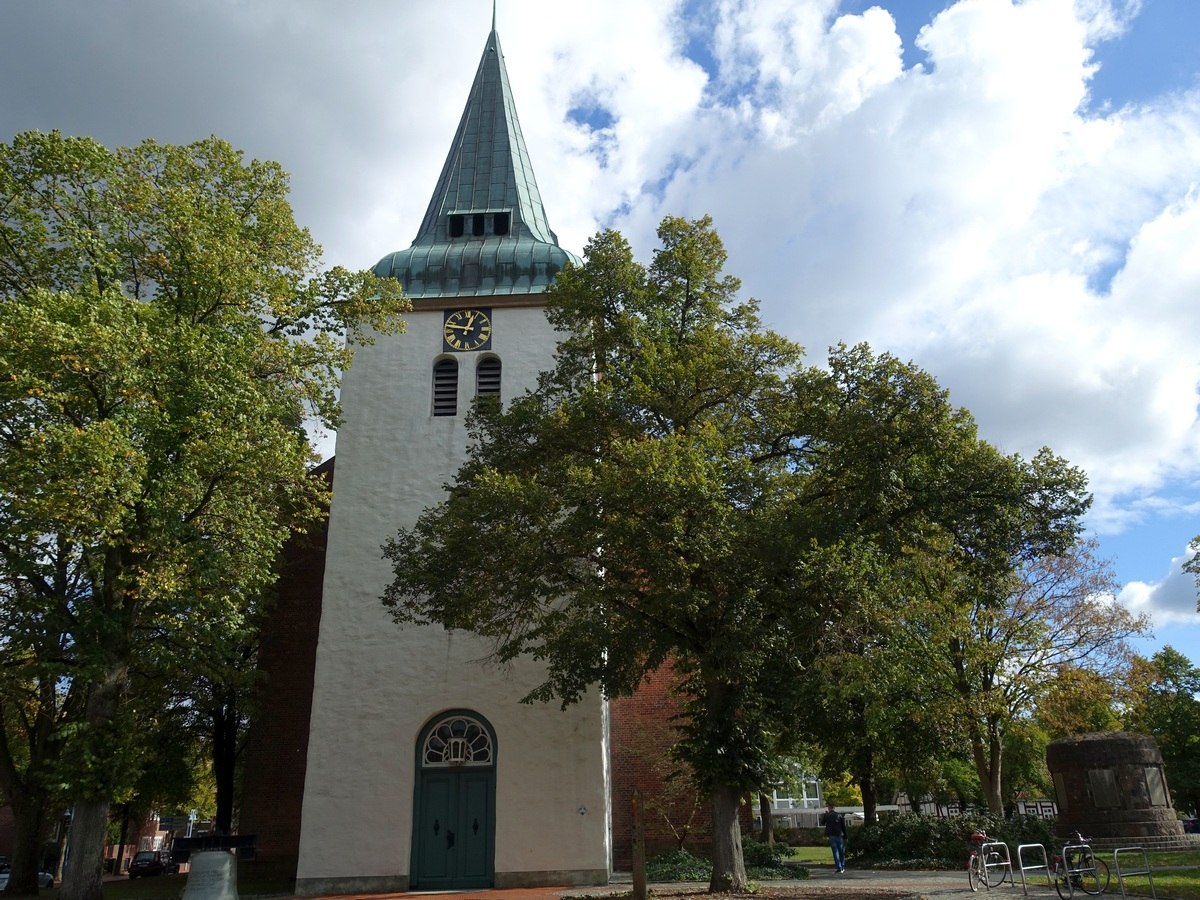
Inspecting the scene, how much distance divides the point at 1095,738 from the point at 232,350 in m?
18.6

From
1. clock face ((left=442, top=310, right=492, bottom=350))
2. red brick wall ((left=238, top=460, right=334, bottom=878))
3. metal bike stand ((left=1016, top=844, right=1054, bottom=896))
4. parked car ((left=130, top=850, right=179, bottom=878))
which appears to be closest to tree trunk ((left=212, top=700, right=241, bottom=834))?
red brick wall ((left=238, top=460, right=334, bottom=878))

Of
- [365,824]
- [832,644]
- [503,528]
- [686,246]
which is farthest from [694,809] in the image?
[686,246]

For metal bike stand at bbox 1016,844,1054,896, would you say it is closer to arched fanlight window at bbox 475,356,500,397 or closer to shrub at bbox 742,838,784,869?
shrub at bbox 742,838,784,869

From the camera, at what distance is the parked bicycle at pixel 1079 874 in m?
12.4

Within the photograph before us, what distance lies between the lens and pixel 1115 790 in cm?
1955

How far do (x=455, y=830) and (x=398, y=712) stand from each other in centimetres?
250

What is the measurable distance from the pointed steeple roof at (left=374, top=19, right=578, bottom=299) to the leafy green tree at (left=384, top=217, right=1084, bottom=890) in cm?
645

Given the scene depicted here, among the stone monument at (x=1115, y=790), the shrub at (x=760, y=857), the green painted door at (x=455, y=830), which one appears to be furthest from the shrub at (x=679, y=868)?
the stone monument at (x=1115, y=790)

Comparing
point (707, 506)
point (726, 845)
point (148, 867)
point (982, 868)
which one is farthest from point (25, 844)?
point (148, 867)

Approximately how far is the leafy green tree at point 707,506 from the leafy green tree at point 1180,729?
3667 cm

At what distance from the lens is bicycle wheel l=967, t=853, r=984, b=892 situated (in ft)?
46.7

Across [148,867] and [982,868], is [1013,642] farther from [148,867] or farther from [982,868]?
[148,867]

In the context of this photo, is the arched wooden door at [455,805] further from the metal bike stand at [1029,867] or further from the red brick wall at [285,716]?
the metal bike stand at [1029,867]

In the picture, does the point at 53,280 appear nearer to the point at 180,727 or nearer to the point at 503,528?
the point at 503,528
